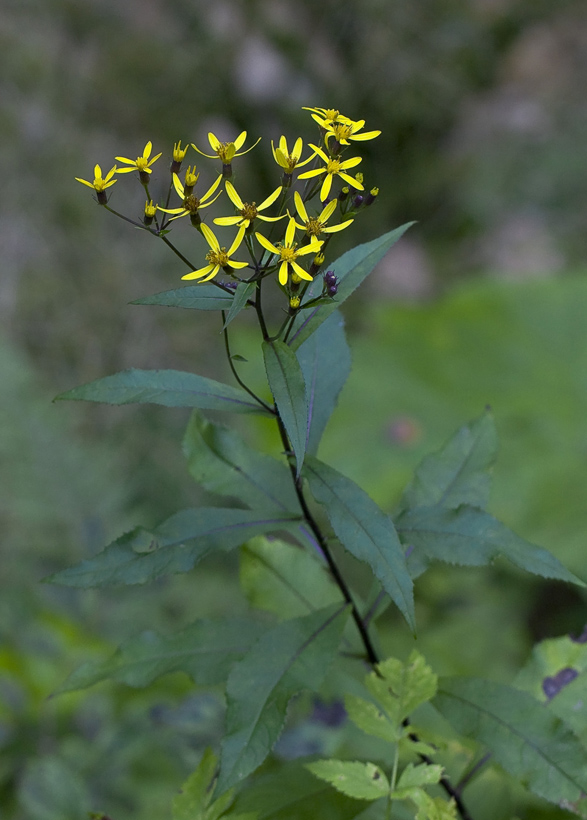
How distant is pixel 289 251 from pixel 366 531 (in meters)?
0.25

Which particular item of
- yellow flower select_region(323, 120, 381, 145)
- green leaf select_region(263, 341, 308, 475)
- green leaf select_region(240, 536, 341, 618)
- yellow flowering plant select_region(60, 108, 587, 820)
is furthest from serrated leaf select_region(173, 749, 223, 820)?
yellow flower select_region(323, 120, 381, 145)

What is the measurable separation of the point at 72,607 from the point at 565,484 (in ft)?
5.55

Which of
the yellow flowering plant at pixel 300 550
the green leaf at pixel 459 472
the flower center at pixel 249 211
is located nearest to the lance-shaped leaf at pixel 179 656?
the yellow flowering plant at pixel 300 550

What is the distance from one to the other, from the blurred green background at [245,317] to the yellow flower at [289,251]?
81cm

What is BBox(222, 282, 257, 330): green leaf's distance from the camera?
21.7 inches

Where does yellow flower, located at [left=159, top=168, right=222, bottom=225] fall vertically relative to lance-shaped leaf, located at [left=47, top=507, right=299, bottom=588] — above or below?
above

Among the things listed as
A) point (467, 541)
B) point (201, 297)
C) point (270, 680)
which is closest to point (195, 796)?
point (270, 680)

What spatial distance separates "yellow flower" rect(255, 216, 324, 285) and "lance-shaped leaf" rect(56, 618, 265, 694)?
0.42 metres

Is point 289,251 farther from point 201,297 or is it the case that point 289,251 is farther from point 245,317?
point 245,317

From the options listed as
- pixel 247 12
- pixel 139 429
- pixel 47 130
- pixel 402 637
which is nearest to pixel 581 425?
pixel 402 637

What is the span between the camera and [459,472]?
0.82 metres

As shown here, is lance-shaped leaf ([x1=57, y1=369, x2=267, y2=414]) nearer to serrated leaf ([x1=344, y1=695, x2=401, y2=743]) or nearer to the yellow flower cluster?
the yellow flower cluster

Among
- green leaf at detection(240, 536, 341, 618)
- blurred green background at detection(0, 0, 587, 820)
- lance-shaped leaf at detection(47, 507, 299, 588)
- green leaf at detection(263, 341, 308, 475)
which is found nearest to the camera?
green leaf at detection(263, 341, 308, 475)

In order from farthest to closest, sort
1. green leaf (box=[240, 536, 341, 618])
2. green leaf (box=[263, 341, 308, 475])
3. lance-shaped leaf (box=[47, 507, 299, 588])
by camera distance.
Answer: green leaf (box=[240, 536, 341, 618])
lance-shaped leaf (box=[47, 507, 299, 588])
green leaf (box=[263, 341, 308, 475])
